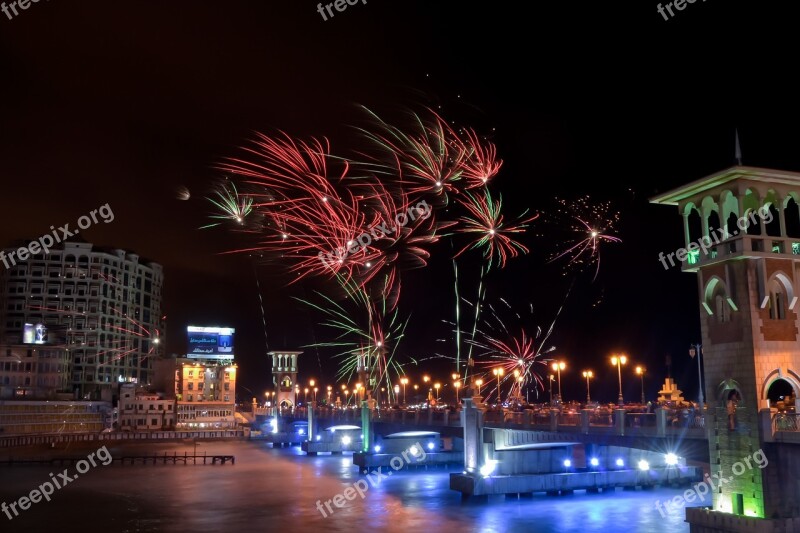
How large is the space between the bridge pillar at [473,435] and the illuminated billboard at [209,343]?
317 ft

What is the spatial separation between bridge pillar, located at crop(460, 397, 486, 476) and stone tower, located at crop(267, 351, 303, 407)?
327 feet

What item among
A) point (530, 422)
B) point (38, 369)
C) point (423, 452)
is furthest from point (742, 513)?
point (38, 369)

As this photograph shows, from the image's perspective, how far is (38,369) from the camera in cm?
12200

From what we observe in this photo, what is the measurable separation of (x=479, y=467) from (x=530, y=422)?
305 inches

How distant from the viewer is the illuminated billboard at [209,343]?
139875 mm

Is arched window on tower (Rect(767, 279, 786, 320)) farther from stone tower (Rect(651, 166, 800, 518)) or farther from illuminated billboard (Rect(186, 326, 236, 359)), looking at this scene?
illuminated billboard (Rect(186, 326, 236, 359))

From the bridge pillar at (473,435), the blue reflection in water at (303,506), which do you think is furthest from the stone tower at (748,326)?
the bridge pillar at (473,435)

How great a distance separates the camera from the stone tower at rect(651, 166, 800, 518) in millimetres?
26625

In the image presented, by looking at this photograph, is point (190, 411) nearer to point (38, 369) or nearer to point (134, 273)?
point (38, 369)

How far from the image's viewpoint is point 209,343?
14162cm

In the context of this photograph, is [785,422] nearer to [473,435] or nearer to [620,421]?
[620,421]

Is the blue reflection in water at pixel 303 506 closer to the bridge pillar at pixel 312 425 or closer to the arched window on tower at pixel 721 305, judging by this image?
the arched window on tower at pixel 721 305

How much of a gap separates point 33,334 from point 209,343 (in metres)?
29.9

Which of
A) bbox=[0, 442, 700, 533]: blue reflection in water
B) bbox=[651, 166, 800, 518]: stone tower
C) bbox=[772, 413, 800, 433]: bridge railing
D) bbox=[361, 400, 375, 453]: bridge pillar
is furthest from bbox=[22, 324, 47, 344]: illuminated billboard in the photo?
bbox=[772, 413, 800, 433]: bridge railing
